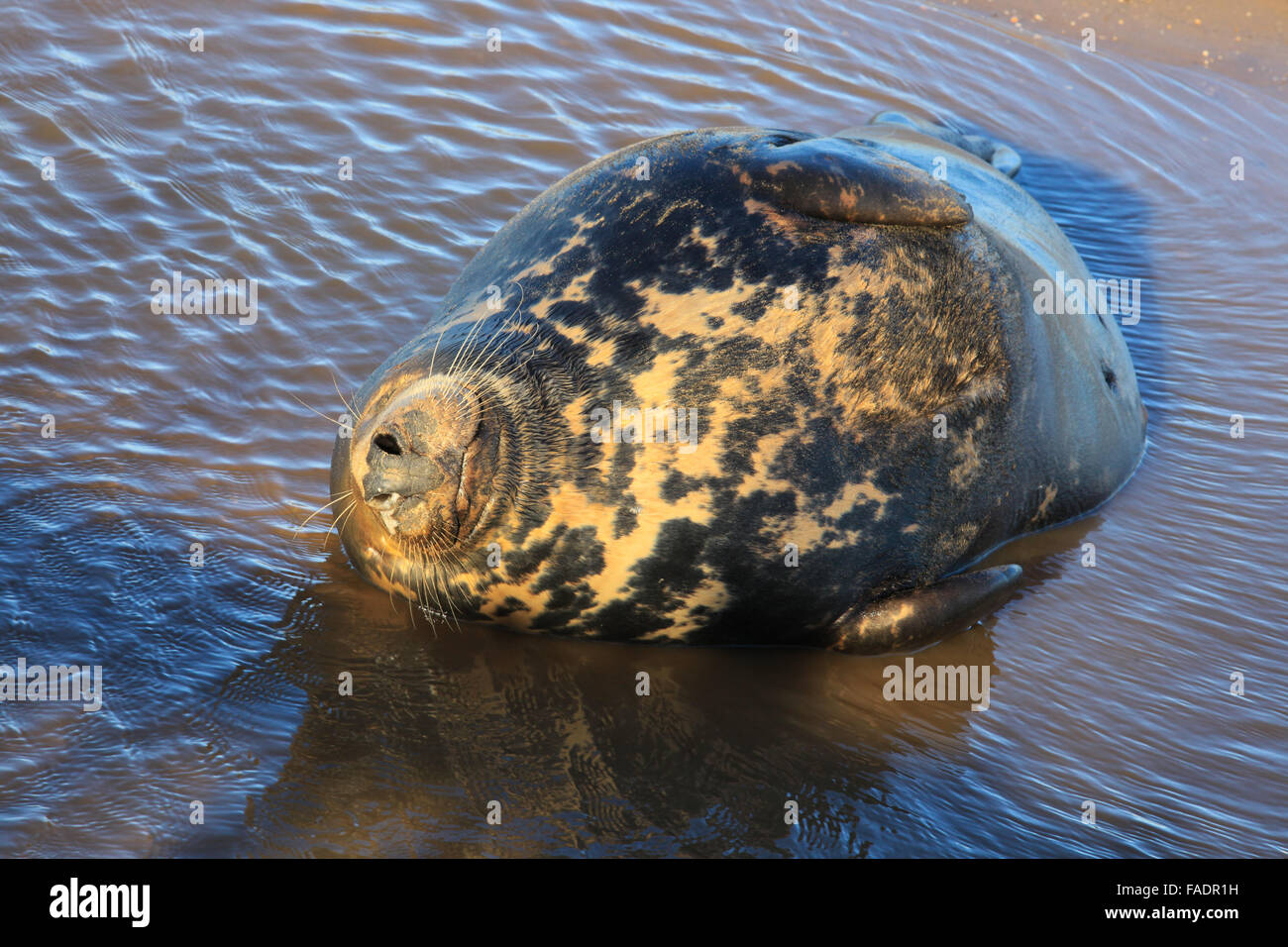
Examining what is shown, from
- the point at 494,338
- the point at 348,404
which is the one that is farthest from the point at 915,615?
the point at 348,404

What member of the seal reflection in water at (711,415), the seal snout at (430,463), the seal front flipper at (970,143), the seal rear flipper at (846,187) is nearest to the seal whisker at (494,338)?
the seal reflection in water at (711,415)

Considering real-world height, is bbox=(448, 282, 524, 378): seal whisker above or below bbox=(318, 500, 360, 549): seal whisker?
above

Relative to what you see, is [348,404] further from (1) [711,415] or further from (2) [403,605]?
(1) [711,415]

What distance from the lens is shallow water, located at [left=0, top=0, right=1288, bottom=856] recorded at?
3738 millimetres

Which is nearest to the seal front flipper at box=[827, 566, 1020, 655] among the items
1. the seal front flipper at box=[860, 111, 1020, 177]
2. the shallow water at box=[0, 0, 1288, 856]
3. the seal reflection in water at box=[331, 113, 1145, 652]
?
the seal reflection in water at box=[331, 113, 1145, 652]

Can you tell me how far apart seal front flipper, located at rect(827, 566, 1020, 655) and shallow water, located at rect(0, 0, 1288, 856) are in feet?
0.37

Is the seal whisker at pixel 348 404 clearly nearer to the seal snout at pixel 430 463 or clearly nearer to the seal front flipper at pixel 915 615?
the seal snout at pixel 430 463

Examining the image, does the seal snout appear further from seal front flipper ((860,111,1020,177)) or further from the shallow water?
seal front flipper ((860,111,1020,177))

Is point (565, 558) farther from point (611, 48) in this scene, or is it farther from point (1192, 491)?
point (611, 48)

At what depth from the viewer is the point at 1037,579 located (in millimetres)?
4996

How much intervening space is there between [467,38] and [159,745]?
600 cm

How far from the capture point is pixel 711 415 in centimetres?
414

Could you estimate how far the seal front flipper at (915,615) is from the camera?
14.3 ft
